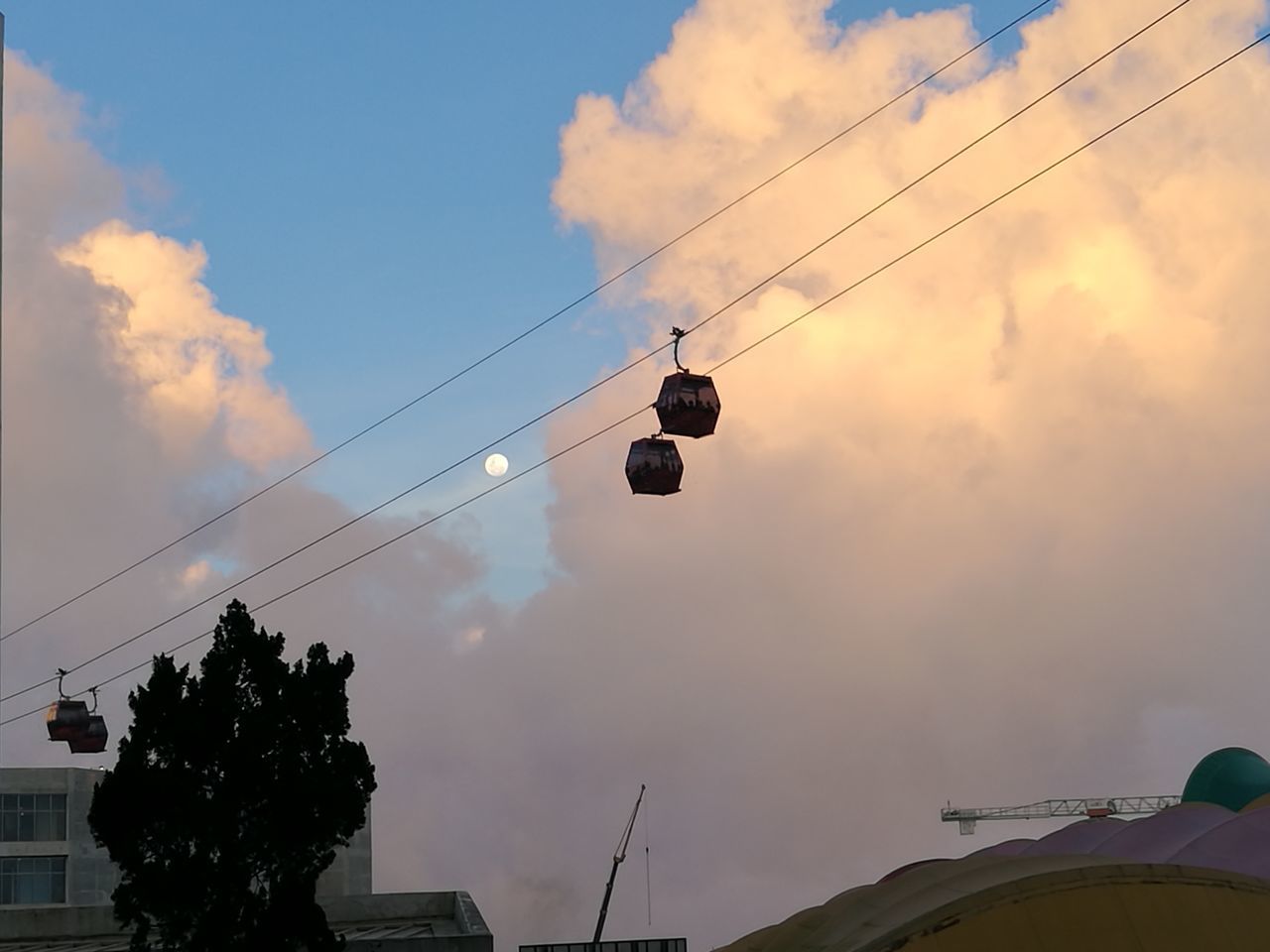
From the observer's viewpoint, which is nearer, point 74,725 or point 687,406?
point 687,406

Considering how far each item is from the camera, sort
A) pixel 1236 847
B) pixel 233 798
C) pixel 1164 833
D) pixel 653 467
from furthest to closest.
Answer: pixel 233 798, pixel 1164 833, pixel 653 467, pixel 1236 847

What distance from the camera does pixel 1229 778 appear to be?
215 feet

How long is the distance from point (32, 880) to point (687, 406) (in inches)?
3541

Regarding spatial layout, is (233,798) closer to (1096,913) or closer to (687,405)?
(687,405)

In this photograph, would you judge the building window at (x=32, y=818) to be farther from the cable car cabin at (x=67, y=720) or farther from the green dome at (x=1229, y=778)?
the green dome at (x=1229, y=778)

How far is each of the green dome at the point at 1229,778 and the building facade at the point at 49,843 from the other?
2905 inches

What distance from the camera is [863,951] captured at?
26.7m

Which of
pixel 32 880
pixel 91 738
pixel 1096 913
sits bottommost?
pixel 1096 913

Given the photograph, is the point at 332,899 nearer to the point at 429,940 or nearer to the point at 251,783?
the point at 429,940

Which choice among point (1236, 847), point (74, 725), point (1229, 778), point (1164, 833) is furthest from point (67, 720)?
point (1229, 778)

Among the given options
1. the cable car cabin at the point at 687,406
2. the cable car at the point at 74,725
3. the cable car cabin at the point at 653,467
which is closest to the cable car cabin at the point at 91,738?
the cable car at the point at 74,725

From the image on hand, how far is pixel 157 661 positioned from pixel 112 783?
144 inches

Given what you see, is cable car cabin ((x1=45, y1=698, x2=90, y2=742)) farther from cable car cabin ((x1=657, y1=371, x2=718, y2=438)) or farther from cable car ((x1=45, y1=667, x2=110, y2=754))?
cable car cabin ((x1=657, y1=371, x2=718, y2=438))

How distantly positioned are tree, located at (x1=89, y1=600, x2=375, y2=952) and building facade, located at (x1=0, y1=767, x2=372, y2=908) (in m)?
71.0
